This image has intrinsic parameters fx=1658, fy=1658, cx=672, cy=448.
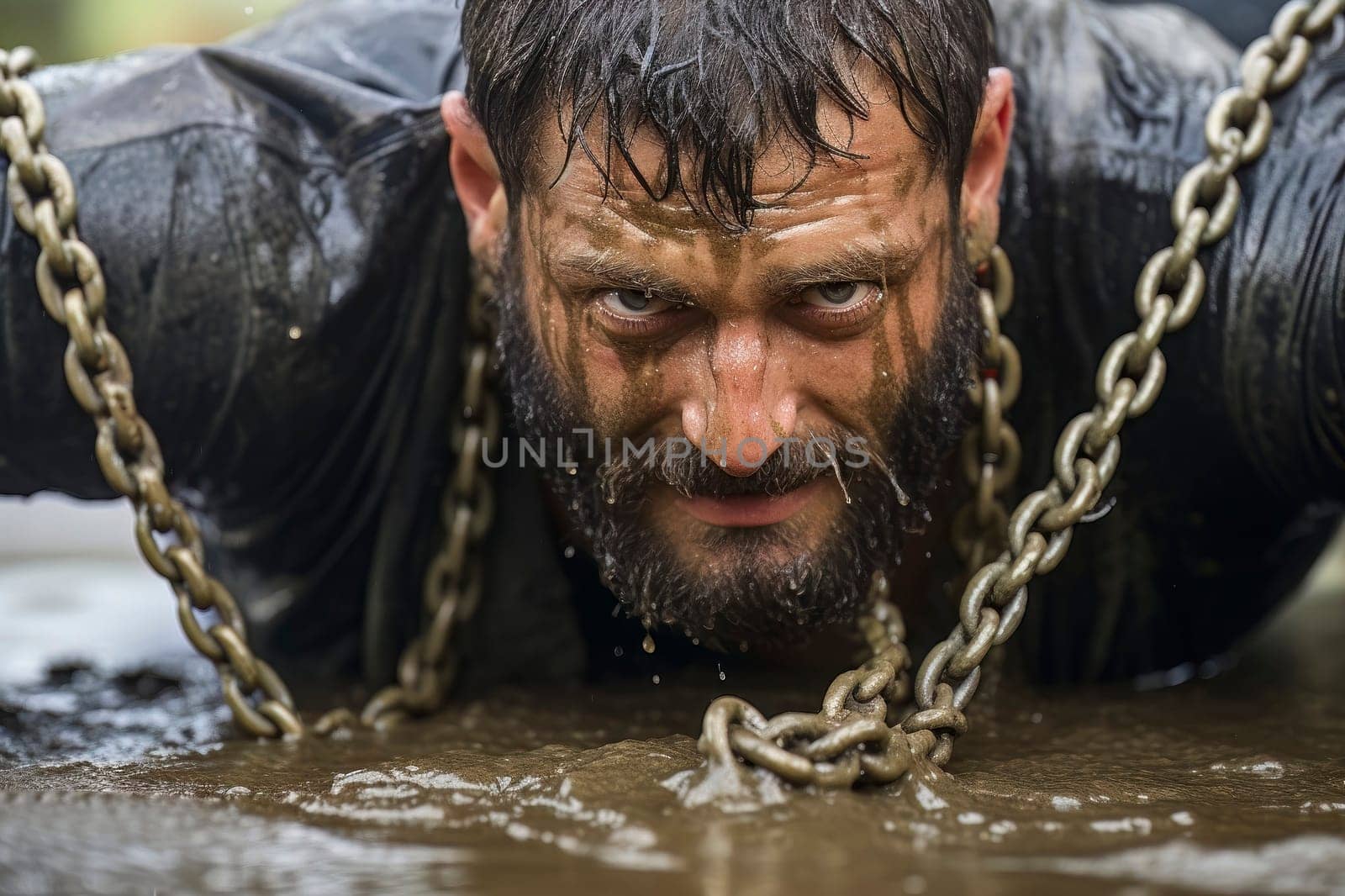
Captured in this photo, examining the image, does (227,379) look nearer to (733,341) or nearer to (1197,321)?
(733,341)

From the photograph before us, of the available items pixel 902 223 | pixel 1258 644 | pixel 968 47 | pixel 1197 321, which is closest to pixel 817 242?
pixel 902 223

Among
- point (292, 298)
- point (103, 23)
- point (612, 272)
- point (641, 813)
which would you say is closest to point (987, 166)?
point (612, 272)

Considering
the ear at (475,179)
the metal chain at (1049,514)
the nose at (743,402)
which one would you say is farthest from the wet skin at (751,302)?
the metal chain at (1049,514)

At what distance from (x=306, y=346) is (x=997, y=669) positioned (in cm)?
98

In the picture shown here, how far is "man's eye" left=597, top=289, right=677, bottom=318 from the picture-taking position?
5.82 feet

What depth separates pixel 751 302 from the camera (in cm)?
173

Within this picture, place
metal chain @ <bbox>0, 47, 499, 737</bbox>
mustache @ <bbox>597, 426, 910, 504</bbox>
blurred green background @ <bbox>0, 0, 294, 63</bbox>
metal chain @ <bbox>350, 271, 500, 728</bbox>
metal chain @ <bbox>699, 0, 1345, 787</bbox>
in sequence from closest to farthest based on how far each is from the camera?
metal chain @ <bbox>699, 0, 1345, 787</bbox>, mustache @ <bbox>597, 426, 910, 504</bbox>, metal chain @ <bbox>0, 47, 499, 737</bbox>, metal chain @ <bbox>350, 271, 500, 728</bbox>, blurred green background @ <bbox>0, 0, 294, 63</bbox>

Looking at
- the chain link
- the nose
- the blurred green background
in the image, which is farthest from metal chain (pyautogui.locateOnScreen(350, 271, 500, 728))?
the blurred green background

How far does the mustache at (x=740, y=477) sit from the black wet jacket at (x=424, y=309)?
394 millimetres

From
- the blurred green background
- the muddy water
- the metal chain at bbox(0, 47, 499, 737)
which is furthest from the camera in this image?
the blurred green background

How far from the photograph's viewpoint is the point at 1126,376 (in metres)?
1.91

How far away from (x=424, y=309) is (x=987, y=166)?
0.74 meters

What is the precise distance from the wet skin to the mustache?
0.04ft

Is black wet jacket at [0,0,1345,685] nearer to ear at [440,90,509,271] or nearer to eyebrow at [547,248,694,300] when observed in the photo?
ear at [440,90,509,271]
